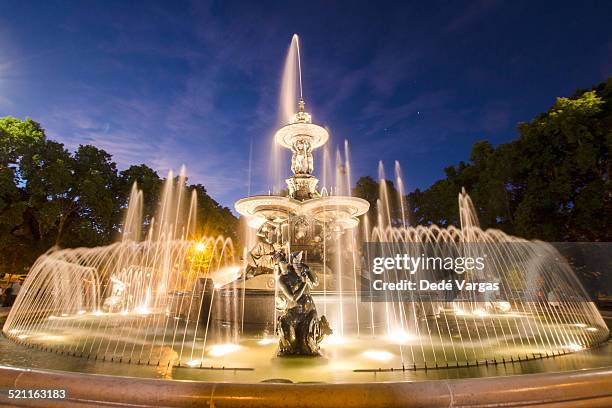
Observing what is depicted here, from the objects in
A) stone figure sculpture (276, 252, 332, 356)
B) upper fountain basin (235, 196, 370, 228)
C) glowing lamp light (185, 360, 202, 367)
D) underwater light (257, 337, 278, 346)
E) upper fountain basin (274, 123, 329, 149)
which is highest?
upper fountain basin (274, 123, 329, 149)

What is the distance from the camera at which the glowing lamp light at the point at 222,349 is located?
8.34 metres

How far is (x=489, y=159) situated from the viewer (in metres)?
30.4

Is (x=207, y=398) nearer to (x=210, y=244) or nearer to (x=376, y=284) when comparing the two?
(x=376, y=284)

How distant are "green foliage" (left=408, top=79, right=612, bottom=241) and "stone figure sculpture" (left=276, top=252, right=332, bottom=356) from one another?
2223 cm

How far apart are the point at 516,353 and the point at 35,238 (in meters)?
30.4

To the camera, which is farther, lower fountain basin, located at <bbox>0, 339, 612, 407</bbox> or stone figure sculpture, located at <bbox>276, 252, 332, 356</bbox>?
stone figure sculpture, located at <bbox>276, 252, 332, 356</bbox>

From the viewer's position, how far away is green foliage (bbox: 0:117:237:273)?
24.1 m

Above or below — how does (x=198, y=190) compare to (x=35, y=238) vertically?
above

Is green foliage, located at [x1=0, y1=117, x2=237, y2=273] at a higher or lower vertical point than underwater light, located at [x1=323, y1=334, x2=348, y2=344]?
higher

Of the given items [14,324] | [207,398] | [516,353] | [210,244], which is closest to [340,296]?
[516,353]

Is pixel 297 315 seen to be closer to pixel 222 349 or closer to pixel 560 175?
pixel 222 349
